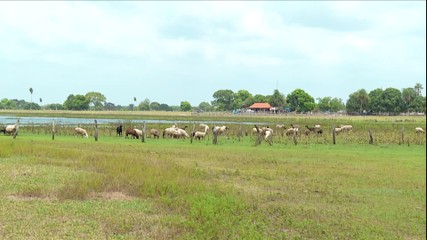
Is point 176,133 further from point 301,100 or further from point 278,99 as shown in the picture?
point 278,99

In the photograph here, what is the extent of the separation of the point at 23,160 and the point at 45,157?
1.35 meters

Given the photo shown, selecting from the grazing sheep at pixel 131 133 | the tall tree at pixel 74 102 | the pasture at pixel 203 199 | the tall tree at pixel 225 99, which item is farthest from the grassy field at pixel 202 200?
the tall tree at pixel 225 99

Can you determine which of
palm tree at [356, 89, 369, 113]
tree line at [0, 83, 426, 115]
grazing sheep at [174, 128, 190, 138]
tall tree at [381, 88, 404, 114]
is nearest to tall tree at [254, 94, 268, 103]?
tree line at [0, 83, 426, 115]

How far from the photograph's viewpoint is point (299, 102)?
114 meters

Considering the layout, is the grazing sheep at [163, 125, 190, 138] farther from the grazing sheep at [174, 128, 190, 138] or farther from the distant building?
the distant building

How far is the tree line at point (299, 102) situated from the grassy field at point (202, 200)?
31439mm

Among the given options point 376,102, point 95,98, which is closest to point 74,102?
point 95,98

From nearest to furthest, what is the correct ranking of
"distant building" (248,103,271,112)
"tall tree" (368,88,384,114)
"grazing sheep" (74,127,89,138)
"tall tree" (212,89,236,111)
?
"grazing sheep" (74,127,89,138)
"tall tree" (368,88,384,114)
"distant building" (248,103,271,112)
"tall tree" (212,89,236,111)

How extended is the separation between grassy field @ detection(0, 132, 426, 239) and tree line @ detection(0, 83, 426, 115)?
31439mm

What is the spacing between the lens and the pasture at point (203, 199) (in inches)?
324

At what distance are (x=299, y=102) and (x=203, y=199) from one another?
10659 cm

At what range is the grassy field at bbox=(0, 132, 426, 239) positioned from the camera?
823 cm

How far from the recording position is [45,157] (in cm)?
1734

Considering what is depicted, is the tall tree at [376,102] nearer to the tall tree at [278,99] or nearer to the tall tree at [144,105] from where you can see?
the tall tree at [278,99]
